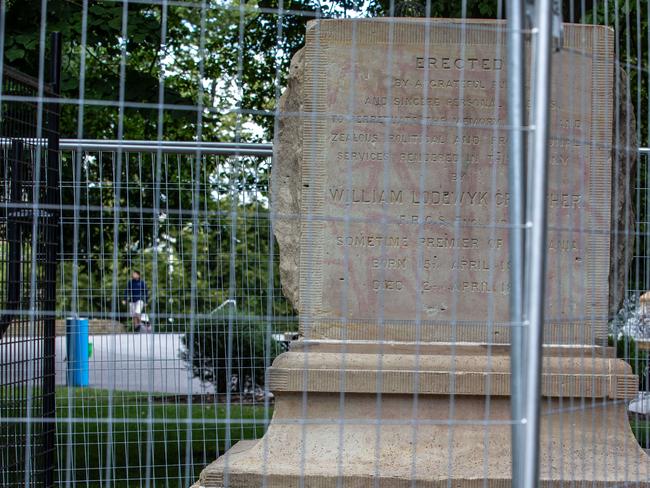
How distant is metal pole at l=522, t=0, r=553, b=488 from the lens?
3.06 meters

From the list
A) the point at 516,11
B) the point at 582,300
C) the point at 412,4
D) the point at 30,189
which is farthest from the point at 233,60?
the point at 516,11

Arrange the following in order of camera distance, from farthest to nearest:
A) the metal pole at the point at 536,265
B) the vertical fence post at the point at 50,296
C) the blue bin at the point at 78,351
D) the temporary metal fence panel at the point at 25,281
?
the blue bin at the point at 78,351, the vertical fence post at the point at 50,296, the temporary metal fence panel at the point at 25,281, the metal pole at the point at 536,265


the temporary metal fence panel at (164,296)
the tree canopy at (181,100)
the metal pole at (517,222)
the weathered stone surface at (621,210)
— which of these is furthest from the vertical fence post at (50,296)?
the weathered stone surface at (621,210)

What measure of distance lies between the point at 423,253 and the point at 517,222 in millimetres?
2585

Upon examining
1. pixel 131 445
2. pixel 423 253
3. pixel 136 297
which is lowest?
pixel 131 445

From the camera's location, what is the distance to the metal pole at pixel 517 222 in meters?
3.11

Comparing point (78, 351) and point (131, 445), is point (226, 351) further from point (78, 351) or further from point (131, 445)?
point (78, 351)

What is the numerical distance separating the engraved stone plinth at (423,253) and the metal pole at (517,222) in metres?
2.35

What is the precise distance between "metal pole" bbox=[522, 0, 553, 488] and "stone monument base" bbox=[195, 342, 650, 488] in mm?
2238

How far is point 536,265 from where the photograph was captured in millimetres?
3064

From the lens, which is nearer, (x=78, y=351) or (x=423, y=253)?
(x=423, y=253)

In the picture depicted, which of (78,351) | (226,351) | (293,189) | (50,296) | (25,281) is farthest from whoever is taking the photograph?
(226,351)

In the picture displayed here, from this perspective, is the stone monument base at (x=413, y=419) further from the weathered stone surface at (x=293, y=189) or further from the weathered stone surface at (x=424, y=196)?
the weathered stone surface at (x=293, y=189)

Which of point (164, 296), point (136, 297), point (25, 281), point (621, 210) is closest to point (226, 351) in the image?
point (164, 296)
